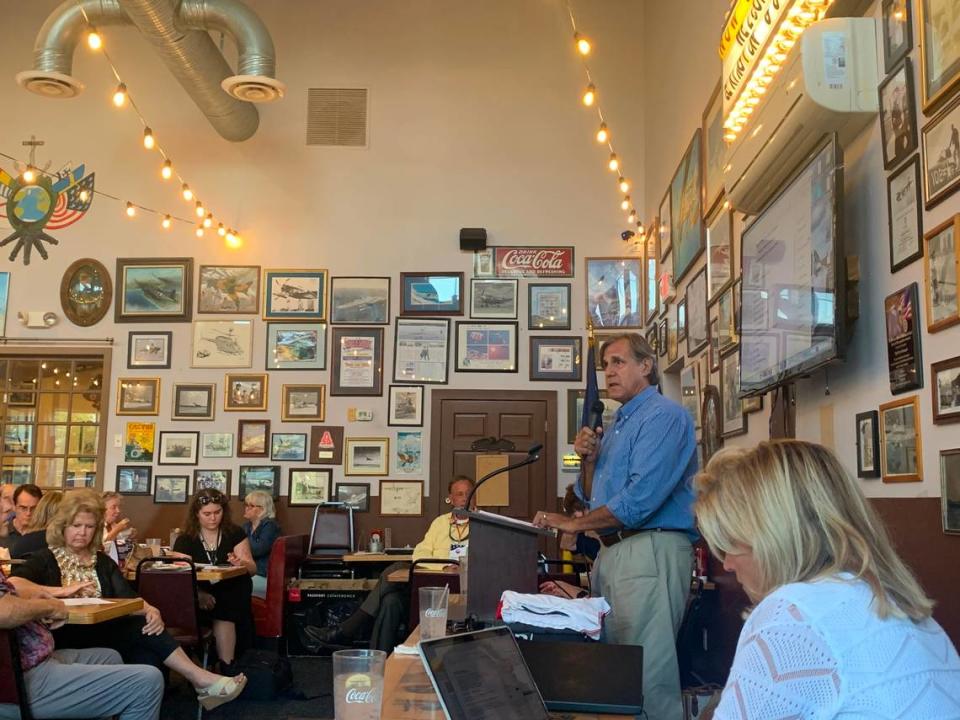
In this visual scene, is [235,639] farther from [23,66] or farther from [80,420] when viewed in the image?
[23,66]

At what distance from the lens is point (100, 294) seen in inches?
348

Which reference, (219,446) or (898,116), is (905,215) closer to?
(898,116)

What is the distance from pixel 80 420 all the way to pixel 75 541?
471 cm

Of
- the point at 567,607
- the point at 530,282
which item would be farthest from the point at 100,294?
the point at 567,607

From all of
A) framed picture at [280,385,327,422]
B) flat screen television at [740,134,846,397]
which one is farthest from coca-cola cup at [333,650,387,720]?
framed picture at [280,385,327,422]

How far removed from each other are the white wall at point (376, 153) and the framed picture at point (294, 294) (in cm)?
14

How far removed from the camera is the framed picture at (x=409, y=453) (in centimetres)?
845

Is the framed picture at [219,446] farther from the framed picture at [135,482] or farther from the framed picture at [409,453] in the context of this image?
the framed picture at [409,453]

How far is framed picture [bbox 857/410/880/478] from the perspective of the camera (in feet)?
9.55

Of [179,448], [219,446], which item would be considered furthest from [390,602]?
[179,448]

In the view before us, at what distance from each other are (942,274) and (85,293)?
804 cm

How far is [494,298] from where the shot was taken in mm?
8617

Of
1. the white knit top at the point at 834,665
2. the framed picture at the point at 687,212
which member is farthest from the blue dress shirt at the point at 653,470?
the framed picture at the point at 687,212

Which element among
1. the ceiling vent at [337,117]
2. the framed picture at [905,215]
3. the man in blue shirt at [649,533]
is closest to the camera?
the framed picture at [905,215]
